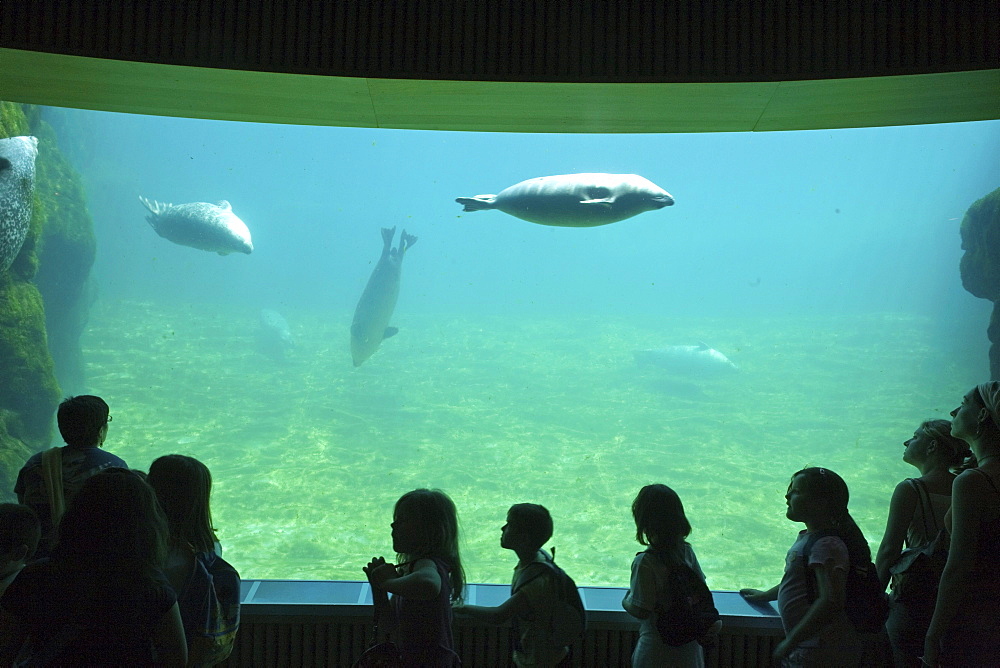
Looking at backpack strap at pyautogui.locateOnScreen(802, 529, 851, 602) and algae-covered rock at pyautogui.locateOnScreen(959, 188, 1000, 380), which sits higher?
algae-covered rock at pyautogui.locateOnScreen(959, 188, 1000, 380)

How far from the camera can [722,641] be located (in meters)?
2.24

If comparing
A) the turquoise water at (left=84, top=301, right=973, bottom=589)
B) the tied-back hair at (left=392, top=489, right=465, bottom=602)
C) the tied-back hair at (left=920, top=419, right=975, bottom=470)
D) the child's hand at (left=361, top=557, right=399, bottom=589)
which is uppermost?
the tied-back hair at (left=920, top=419, right=975, bottom=470)

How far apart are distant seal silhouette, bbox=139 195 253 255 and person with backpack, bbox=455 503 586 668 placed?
7.25 meters

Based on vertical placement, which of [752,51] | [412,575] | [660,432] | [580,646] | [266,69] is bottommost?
[660,432]

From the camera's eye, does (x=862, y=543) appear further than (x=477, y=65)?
No

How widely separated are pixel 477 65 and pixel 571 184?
0.89 m

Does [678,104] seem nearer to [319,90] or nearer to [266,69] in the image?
[319,90]

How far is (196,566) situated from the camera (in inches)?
68.3

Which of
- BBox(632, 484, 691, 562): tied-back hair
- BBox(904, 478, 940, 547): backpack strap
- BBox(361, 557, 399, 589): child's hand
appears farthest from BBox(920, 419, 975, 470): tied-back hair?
BBox(361, 557, 399, 589): child's hand

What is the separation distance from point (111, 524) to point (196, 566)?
0.48 m

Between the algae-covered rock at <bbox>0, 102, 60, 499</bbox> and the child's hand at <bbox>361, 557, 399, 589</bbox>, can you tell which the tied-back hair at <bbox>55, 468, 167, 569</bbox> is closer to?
the child's hand at <bbox>361, 557, 399, 589</bbox>

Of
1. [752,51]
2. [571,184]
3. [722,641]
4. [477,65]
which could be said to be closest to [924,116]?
[752,51]

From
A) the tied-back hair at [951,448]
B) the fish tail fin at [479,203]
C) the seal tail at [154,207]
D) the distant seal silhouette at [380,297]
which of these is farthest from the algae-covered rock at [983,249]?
the seal tail at [154,207]

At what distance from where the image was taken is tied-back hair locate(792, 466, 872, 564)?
177 cm
